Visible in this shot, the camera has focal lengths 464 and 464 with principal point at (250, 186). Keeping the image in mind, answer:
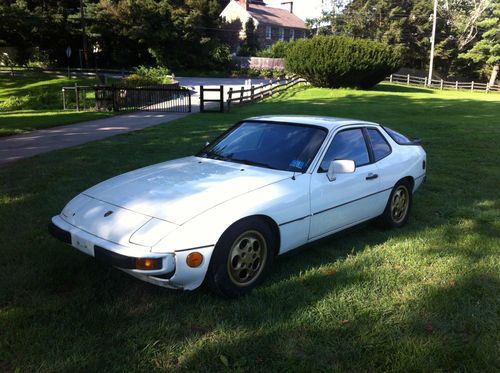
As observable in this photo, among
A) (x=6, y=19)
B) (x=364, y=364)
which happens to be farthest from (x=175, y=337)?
(x=6, y=19)

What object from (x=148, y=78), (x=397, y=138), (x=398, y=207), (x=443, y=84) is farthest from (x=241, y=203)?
(x=443, y=84)

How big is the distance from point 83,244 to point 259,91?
78.3 feet

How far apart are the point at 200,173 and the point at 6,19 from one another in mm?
43720

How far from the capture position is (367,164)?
4793mm

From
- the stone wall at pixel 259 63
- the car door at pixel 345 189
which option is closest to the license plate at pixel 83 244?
the car door at pixel 345 189

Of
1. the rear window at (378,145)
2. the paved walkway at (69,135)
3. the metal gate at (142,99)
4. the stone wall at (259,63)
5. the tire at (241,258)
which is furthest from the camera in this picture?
the stone wall at (259,63)

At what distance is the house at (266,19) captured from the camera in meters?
60.2

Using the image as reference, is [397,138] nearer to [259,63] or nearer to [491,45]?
[259,63]

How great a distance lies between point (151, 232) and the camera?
322cm

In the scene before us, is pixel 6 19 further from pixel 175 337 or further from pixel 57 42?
pixel 175 337

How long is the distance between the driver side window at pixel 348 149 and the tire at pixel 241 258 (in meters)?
0.96

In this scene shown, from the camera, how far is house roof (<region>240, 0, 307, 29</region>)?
208ft

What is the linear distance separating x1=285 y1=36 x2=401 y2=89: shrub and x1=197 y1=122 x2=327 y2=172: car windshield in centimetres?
2725

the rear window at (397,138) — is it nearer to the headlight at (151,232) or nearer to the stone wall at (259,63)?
the headlight at (151,232)
